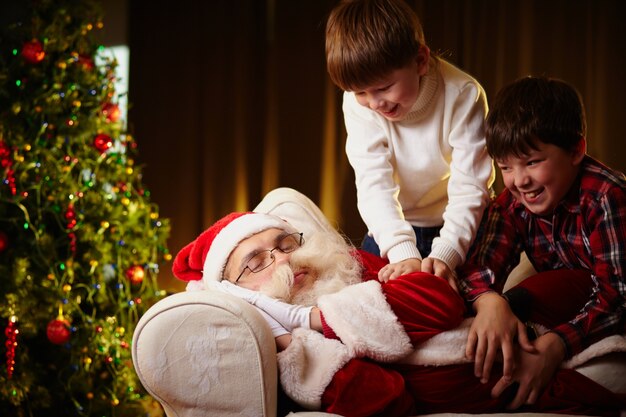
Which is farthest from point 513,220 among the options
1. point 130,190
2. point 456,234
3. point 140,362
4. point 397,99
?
point 130,190

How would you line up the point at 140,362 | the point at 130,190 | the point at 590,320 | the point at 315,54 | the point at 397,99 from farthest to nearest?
the point at 315,54, the point at 130,190, the point at 397,99, the point at 590,320, the point at 140,362

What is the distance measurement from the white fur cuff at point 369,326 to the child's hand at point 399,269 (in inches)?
7.3

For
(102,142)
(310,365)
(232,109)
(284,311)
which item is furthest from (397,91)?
(232,109)

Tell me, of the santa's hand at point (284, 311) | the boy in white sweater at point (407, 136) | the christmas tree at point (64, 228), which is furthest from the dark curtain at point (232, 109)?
the santa's hand at point (284, 311)

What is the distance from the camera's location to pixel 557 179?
1.77m

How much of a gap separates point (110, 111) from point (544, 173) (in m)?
2.21

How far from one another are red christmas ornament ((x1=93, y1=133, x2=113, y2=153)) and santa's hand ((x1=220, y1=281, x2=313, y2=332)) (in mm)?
1760

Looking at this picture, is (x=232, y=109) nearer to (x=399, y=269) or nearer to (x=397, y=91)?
(x=397, y=91)

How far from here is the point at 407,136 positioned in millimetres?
2102

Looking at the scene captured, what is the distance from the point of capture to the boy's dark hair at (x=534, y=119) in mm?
1743

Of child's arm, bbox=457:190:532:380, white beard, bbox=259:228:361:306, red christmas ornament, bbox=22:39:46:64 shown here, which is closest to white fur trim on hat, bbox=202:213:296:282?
white beard, bbox=259:228:361:306

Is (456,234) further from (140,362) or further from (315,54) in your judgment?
(315,54)

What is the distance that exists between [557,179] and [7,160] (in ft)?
7.30

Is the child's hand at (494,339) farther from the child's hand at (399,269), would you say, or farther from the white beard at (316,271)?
the white beard at (316,271)
